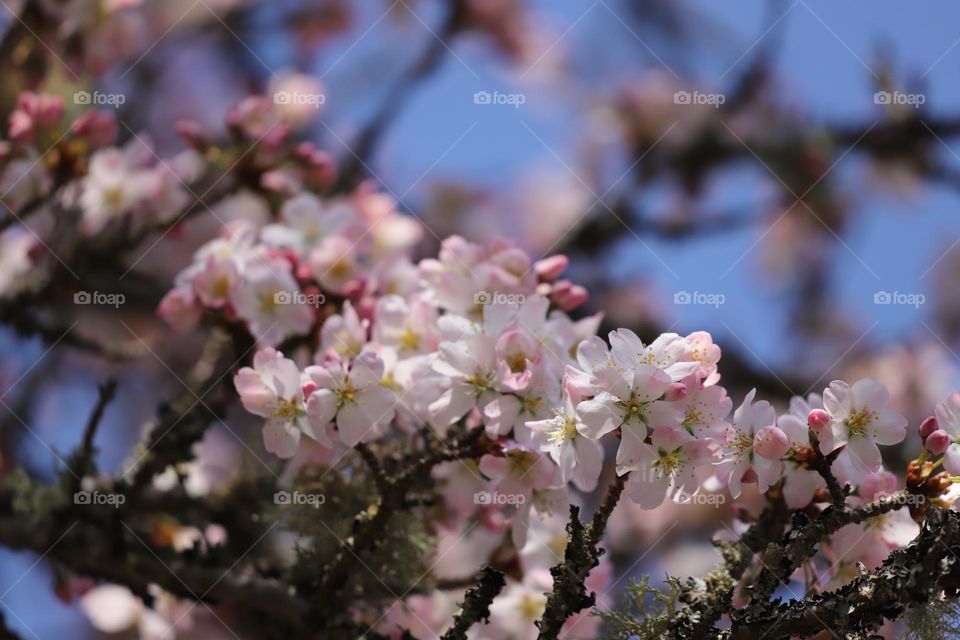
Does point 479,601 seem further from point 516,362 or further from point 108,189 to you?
point 108,189

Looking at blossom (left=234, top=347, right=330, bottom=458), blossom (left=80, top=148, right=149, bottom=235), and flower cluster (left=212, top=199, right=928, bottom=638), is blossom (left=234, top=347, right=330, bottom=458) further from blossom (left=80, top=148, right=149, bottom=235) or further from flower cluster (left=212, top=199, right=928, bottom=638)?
blossom (left=80, top=148, right=149, bottom=235)

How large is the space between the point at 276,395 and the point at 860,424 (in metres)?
0.63

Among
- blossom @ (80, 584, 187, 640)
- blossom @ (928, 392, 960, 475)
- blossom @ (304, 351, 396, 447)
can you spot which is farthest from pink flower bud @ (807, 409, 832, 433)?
blossom @ (80, 584, 187, 640)

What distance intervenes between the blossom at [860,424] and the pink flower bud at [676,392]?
0.17 metres

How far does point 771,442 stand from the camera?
99 cm

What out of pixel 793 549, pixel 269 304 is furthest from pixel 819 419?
pixel 269 304

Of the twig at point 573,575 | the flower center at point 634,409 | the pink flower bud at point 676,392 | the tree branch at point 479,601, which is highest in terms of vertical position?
the pink flower bud at point 676,392

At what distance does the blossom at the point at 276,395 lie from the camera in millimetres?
1156

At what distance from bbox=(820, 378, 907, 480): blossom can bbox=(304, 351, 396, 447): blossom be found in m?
0.48

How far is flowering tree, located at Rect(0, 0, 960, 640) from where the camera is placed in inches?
38.1

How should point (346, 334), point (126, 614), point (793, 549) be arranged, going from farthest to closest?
1. point (126, 614)
2. point (346, 334)
3. point (793, 549)

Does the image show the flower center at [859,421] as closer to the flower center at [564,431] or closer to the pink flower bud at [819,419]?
the pink flower bud at [819,419]

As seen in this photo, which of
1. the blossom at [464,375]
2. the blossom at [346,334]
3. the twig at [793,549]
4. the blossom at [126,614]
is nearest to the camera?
the twig at [793,549]

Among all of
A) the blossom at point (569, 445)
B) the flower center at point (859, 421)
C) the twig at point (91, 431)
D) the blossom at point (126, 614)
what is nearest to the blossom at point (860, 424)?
the flower center at point (859, 421)
